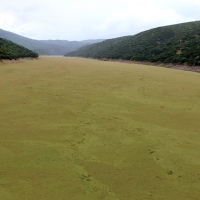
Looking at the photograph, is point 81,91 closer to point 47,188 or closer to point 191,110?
point 191,110

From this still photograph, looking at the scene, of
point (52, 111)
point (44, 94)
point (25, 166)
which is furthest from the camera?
point (44, 94)

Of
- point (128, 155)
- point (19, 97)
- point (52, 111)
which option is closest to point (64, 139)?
point (128, 155)

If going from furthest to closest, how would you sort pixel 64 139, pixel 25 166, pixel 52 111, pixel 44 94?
pixel 44 94 → pixel 52 111 → pixel 64 139 → pixel 25 166

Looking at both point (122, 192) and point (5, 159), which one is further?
point (5, 159)

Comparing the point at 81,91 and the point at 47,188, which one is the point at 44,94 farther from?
the point at 47,188

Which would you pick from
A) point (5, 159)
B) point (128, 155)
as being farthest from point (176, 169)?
point (5, 159)

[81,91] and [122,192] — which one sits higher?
[81,91]
